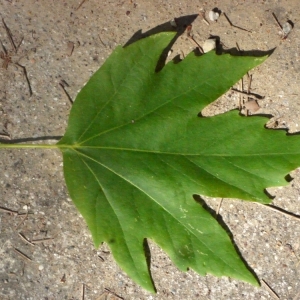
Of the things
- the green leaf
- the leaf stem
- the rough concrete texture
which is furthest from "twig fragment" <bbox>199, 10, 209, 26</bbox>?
the leaf stem

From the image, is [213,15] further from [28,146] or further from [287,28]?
[28,146]

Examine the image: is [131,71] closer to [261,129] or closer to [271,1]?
[261,129]

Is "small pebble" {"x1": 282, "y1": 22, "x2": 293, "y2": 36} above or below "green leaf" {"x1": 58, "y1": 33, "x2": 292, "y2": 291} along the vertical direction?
above

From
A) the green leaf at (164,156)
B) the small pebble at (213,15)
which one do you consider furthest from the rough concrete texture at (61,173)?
the green leaf at (164,156)

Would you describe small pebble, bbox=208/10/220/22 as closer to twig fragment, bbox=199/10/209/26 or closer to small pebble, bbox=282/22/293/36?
twig fragment, bbox=199/10/209/26

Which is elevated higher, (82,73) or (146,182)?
(82,73)

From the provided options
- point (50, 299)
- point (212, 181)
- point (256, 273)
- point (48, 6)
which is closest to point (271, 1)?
point (212, 181)
